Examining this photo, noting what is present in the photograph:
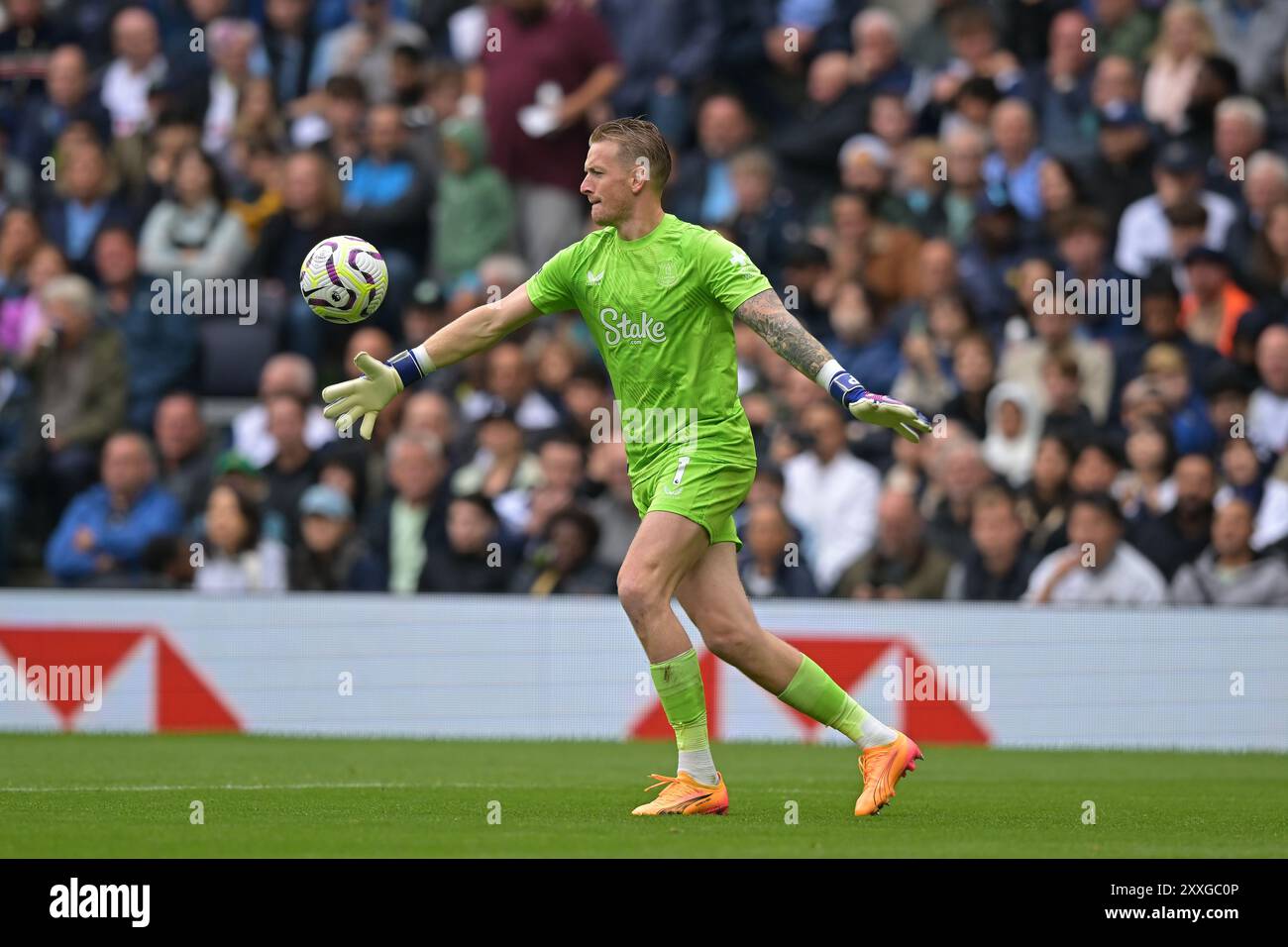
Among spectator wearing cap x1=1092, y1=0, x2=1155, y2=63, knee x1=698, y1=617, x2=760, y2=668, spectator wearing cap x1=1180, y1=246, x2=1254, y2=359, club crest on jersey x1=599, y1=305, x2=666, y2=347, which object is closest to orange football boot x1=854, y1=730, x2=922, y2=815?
knee x1=698, y1=617, x2=760, y2=668

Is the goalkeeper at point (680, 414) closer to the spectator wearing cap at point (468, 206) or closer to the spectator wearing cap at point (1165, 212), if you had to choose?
the spectator wearing cap at point (1165, 212)

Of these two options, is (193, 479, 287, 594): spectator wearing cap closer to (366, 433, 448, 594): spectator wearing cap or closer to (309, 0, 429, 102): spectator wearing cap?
(366, 433, 448, 594): spectator wearing cap

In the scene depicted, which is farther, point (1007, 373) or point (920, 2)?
point (920, 2)

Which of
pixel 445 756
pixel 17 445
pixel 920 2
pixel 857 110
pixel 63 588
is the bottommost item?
pixel 445 756

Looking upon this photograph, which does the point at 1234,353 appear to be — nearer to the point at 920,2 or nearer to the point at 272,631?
the point at 920,2

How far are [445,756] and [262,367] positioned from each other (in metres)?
6.33

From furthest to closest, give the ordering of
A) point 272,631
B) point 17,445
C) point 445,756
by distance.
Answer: point 17,445, point 272,631, point 445,756

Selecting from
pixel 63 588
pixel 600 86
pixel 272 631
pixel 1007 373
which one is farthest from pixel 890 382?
pixel 63 588

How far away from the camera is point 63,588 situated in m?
16.4

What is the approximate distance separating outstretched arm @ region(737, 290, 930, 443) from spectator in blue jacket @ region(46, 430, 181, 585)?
8.93 metres

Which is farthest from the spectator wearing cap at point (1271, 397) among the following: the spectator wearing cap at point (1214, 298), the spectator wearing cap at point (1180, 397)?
the spectator wearing cap at point (1214, 298)

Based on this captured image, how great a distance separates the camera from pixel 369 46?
829 inches

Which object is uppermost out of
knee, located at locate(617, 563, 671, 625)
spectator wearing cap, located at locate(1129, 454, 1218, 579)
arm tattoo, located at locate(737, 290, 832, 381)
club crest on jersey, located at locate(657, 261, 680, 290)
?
club crest on jersey, located at locate(657, 261, 680, 290)

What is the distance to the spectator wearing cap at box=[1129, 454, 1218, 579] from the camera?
1561 cm
